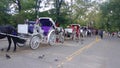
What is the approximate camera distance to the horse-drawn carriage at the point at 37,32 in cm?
1903

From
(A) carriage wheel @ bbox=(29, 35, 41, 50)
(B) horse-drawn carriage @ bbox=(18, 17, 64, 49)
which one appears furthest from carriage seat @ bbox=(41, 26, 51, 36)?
(A) carriage wheel @ bbox=(29, 35, 41, 50)

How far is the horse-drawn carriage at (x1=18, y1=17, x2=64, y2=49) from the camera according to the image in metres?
19.0

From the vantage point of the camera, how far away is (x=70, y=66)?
12.4 metres

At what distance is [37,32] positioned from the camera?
2045 cm

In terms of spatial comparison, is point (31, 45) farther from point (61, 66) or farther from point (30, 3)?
point (30, 3)

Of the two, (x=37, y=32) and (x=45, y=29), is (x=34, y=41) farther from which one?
(x=45, y=29)

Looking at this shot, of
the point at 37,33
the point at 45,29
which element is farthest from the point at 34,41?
the point at 45,29

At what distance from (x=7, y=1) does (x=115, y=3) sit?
22282 millimetres

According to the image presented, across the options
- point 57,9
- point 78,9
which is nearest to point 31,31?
point 57,9

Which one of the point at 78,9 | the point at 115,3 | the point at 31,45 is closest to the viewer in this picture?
the point at 31,45

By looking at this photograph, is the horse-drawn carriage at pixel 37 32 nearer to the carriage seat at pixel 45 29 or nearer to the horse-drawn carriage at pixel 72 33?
the carriage seat at pixel 45 29

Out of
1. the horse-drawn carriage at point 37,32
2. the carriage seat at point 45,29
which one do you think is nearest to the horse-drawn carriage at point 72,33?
the horse-drawn carriage at point 37,32

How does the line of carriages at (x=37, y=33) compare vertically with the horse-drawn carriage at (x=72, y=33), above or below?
above

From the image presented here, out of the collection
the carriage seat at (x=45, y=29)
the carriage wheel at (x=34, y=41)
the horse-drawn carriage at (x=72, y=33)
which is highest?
the carriage seat at (x=45, y=29)
